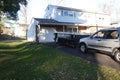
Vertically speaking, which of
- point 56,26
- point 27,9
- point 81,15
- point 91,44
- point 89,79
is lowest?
point 89,79

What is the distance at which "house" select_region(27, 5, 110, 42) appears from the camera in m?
27.7

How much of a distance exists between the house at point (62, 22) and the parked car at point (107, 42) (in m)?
13.2

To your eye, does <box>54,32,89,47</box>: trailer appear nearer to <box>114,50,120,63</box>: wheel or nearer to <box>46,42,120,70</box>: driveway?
<box>46,42,120,70</box>: driveway

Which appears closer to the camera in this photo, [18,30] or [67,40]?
[67,40]

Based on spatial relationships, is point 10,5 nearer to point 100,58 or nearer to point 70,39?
point 70,39

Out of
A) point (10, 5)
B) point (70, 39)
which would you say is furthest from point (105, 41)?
point (10, 5)

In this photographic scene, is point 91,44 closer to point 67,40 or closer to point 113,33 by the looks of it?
point 113,33

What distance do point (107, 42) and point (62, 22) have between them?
18328 millimetres

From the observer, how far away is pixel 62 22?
29969 mm

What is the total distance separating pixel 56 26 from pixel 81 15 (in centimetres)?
765

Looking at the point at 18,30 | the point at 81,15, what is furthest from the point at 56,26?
the point at 18,30

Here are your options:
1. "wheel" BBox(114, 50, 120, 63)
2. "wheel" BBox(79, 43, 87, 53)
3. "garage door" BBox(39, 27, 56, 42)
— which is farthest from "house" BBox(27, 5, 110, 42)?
"wheel" BBox(114, 50, 120, 63)

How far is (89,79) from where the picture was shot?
7746mm

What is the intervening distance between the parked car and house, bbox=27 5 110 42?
13234 millimetres
